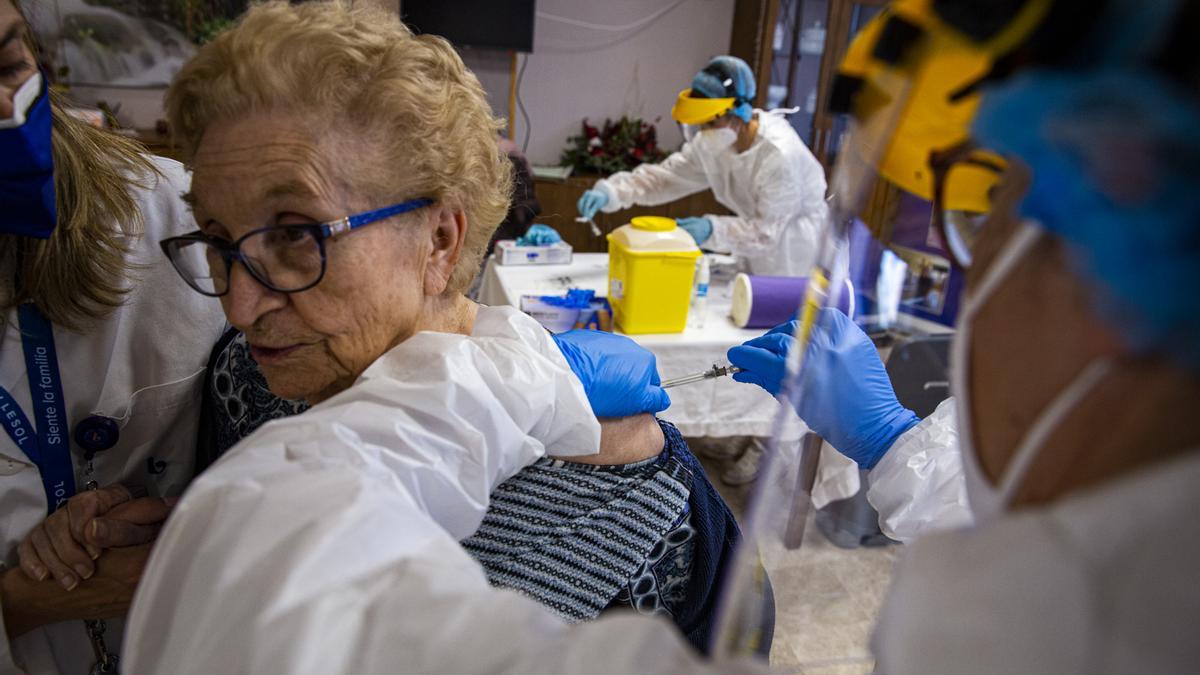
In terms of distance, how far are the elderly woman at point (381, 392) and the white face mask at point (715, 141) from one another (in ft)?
8.16

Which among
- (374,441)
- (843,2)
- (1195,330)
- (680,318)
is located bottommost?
(680,318)

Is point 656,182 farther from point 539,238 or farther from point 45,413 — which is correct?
point 45,413

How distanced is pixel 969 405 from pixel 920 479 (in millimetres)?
672

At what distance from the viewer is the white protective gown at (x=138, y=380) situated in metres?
1.03

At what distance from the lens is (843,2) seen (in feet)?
14.1

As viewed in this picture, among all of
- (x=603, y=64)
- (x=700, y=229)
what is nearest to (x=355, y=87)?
(x=700, y=229)

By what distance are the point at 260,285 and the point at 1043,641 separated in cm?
88

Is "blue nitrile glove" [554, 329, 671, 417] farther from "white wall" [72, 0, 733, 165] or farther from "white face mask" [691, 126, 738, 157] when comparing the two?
"white wall" [72, 0, 733, 165]

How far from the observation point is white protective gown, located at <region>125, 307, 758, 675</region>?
0.45m

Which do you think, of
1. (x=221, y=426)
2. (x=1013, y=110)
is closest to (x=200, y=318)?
(x=221, y=426)

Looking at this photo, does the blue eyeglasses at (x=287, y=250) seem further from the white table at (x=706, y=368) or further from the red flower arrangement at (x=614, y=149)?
the red flower arrangement at (x=614, y=149)

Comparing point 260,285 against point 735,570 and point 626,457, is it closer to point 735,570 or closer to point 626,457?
point 626,457

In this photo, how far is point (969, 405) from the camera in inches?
16.7

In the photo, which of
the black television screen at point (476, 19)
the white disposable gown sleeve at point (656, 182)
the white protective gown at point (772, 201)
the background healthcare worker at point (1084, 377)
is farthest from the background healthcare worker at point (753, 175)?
the background healthcare worker at point (1084, 377)
